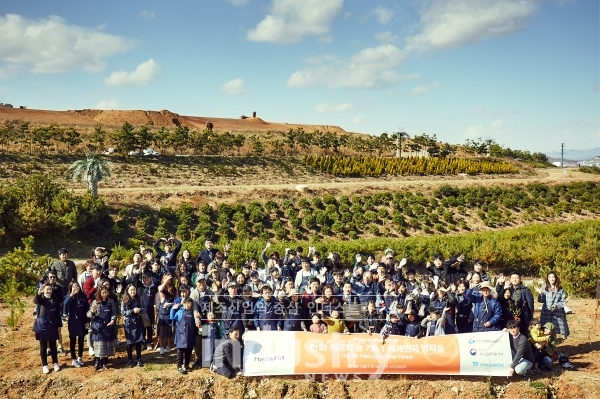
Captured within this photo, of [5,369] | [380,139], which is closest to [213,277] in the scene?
[5,369]

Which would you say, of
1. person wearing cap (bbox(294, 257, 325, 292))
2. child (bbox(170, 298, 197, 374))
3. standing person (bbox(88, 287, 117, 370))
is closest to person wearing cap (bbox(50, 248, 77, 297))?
standing person (bbox(88, 287, 117, 370))

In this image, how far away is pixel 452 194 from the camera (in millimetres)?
34938

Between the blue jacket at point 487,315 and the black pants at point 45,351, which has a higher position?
the blue jacket at point 487,315

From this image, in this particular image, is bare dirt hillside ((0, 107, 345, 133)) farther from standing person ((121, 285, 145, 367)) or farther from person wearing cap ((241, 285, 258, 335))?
person wearing cap ((241, 285, 258, 335))

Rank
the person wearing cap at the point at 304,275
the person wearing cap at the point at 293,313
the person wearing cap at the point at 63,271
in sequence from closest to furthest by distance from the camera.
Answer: the person wearing cap at the point at 293,313 < the person wearing cap at the point at 63,271 < the person wearing cap at the point at 304,275

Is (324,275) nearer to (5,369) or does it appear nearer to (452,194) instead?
(5,369)

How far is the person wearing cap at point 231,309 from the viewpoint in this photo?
7793 millimetres

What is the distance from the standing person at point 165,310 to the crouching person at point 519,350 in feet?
20.7

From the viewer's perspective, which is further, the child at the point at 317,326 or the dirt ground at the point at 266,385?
the child at the point at 317,326

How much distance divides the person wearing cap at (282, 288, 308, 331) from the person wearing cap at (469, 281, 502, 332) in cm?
331

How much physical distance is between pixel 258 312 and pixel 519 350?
4774 mm

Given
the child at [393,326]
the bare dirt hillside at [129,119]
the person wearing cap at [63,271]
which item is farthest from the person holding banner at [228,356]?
the bare dirt hillside at [129,119]

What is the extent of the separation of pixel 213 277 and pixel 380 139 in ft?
149

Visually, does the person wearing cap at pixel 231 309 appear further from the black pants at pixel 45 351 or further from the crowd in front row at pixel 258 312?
the black pants at pixel 45 351
